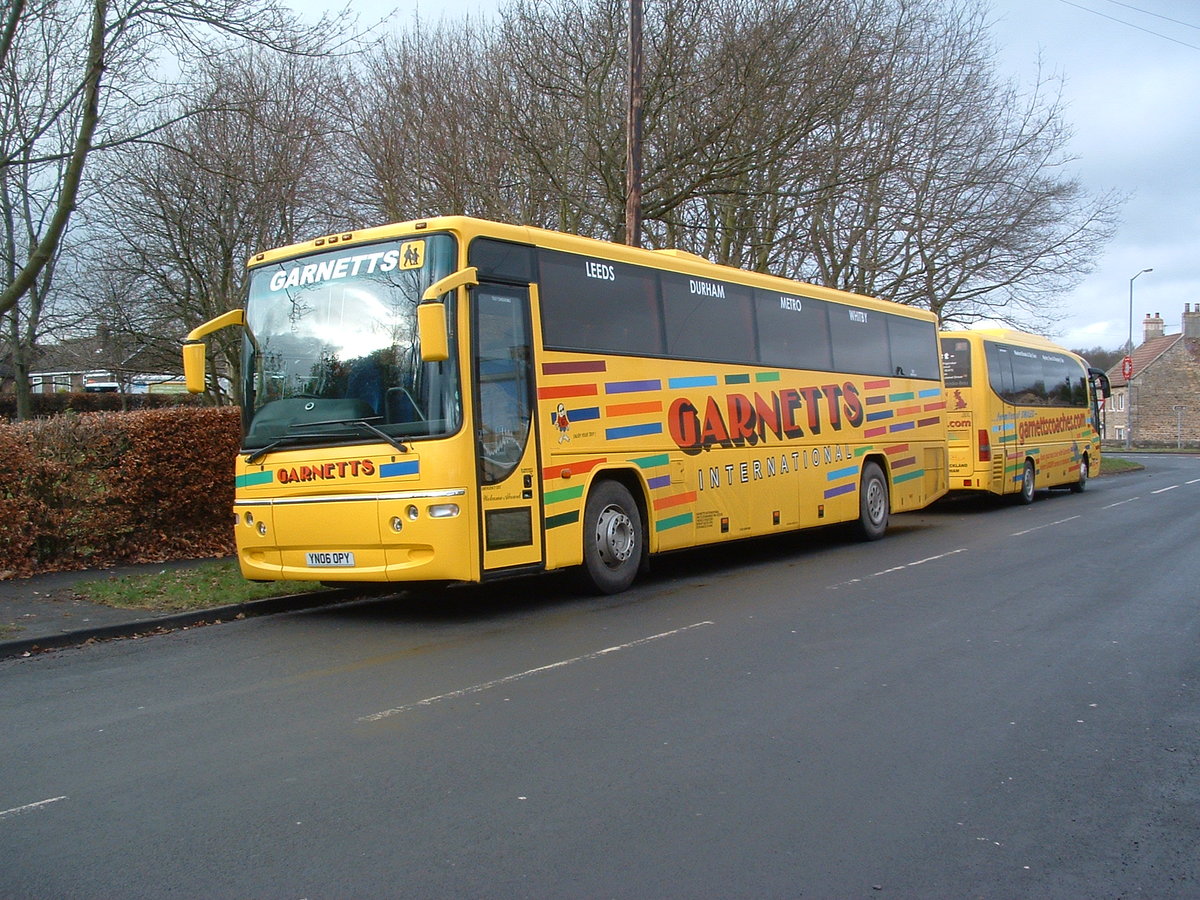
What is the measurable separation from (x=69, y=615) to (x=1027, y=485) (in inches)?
749

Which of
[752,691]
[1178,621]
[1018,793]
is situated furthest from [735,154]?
[1018,793]

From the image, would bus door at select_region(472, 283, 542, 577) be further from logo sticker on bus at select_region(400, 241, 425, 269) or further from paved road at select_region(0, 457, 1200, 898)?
paved road at select_region(0, 457, 1200, 898)

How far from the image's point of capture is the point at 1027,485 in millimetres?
22953

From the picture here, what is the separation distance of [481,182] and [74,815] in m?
19.1

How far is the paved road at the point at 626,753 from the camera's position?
13.4ft

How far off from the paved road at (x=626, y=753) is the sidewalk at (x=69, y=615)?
14.6 inches

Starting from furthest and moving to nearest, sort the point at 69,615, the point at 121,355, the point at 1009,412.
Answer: the point at 121,355 < the point at 1009,412 < the point at 69,615

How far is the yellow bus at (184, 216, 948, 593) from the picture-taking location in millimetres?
9195

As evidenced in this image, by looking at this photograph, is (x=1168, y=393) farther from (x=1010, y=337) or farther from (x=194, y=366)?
(x=194, y=366)

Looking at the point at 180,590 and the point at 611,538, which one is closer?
the point at 180,590

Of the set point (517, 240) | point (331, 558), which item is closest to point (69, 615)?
point (331, 558)

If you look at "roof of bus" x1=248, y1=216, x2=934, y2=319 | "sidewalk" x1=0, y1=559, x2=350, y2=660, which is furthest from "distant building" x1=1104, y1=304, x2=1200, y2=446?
"sidewalk" x1=0, y1=559, x2=350, y2=660

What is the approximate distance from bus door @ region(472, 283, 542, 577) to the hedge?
17.2 ft

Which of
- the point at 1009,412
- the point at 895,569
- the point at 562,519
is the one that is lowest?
the point at 895,569
